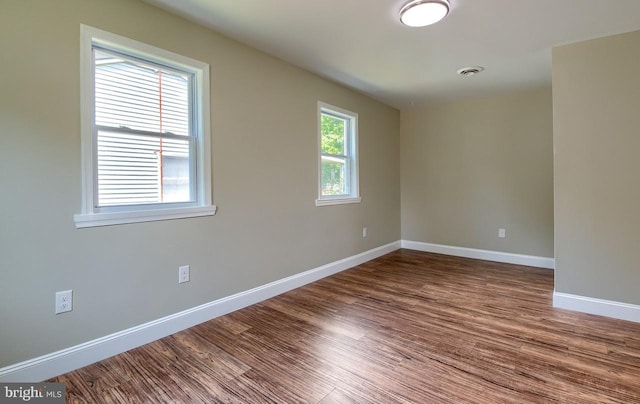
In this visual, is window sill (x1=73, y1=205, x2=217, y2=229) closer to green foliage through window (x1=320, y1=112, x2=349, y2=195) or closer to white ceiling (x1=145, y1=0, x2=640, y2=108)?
white ceiling (x1=145, y1=0, x2=640, y2=108)

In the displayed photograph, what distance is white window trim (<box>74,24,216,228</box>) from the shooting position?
189 cm

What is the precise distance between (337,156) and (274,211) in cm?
133

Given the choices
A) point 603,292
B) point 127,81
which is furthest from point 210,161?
point 603,292

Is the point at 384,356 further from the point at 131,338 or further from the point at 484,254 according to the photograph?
the point at 484,254

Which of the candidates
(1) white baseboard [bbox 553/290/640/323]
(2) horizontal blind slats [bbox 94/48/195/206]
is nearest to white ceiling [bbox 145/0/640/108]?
(2) horizontal blind slats [bbox 94/48/195/206]

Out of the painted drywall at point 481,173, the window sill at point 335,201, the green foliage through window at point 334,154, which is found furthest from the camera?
the painted drywall at point 481,173

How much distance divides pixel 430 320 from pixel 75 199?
107 inches

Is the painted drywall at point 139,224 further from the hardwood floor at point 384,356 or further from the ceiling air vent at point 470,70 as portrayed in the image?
the ceiling air vent at point 470,70

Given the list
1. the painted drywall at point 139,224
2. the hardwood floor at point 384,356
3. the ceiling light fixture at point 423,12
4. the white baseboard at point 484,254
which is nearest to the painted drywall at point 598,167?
the hardwood floor at point 384,356

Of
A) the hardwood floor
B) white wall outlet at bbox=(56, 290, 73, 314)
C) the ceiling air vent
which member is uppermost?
the ceiling air vent

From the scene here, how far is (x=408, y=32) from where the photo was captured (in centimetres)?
253

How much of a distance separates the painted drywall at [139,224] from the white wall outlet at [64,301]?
30 millimetres

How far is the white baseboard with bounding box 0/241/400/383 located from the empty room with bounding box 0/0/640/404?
1 centimetres

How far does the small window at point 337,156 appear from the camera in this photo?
149 inches
